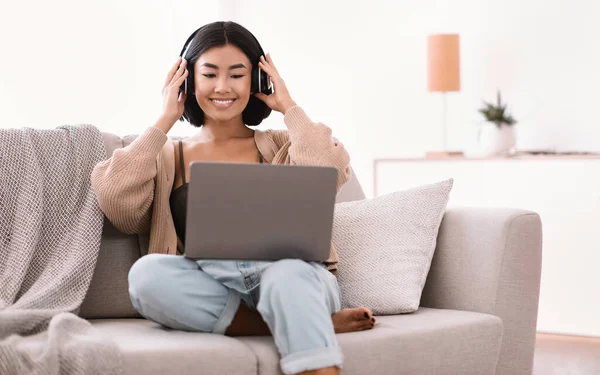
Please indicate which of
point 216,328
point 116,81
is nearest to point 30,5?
point 116,81

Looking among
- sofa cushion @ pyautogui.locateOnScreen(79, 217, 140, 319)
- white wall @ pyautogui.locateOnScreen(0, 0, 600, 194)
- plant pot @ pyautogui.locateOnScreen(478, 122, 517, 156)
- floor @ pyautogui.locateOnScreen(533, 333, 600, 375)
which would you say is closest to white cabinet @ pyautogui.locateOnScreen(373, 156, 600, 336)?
floor @ pyautogui.locateOnScreen(533, 333, 600, 375)

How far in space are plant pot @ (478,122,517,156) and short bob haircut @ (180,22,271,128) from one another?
6.48 ft

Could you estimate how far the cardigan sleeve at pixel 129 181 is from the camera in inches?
87.9

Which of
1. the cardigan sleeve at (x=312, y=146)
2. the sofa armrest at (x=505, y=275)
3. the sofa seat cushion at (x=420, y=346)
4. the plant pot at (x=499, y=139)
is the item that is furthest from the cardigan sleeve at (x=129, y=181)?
the plant pot at (x=499, y=139)

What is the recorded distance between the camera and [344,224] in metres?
2.43

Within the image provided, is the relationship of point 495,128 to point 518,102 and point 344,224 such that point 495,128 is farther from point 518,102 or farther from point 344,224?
point 344,224

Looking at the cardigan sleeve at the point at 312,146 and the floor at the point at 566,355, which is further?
the floor at the point at 566,355

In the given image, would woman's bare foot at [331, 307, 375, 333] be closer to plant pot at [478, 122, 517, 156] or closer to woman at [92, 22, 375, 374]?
woman at [92, 22, 375, 374]

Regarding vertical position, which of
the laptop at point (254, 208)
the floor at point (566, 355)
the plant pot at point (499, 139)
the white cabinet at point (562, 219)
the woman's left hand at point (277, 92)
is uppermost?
the woman's left hand at point (277, 92)

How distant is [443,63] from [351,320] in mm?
2683

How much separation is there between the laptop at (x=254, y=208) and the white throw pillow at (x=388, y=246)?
1.40ft

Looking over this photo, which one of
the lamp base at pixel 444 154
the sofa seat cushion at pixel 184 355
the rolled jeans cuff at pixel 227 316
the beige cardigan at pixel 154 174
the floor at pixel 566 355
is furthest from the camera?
the lamp base at pixel 444 154

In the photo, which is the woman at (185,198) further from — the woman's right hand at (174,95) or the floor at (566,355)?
the floor at (566,355)

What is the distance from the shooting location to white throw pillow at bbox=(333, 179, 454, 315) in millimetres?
2283
